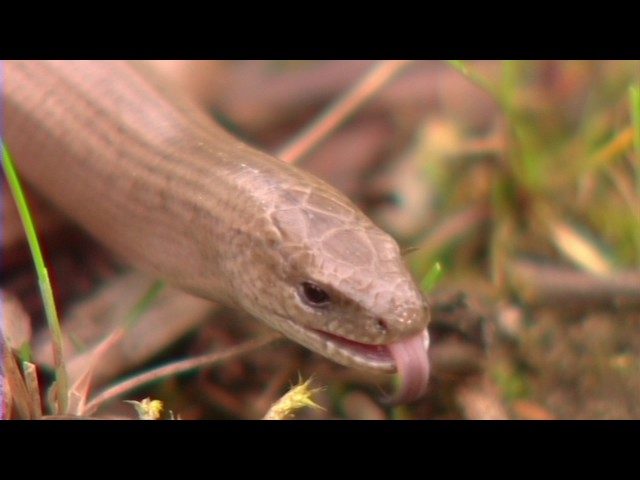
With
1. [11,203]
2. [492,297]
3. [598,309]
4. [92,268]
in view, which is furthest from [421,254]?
[11,203]

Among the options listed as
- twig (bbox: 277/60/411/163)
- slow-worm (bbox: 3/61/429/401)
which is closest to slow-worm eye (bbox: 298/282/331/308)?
slow-worm (bbox: 3/61/429/401)

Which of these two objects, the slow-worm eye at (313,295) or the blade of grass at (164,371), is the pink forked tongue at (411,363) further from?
the blade of grass at (164,371)

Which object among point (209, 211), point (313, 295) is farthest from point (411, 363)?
point (209, 211)

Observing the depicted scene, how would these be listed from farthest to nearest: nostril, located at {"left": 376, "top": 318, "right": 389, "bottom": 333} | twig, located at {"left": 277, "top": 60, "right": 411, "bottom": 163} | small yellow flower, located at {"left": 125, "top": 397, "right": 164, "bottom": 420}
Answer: twig, located at {"left": 277, "top": 60, "right": 411, "bottom": 163}
nostril, located at {"left": 376, "top": 318, "right": 389, "bottom": 333}
small yellow flower, located at {"left": 125, "top": 397, "right": 164, "bottom": 420}

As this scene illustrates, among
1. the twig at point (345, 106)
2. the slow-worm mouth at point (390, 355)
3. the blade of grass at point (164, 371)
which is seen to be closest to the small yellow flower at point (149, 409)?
the blade of grass at point (164, 371)

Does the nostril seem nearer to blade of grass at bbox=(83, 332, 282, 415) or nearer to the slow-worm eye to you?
the slow-worm eye

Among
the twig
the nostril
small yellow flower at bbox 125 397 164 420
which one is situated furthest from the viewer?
the twig

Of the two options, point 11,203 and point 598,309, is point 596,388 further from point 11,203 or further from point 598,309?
point 11,203

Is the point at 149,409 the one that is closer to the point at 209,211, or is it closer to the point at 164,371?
the point at 164,371
